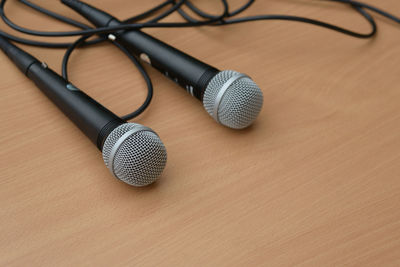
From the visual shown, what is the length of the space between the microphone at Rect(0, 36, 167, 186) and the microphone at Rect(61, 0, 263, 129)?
0.08 metres

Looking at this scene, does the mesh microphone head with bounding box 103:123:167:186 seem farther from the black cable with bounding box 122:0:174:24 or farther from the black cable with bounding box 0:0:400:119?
the black cable with bounding box 122:0:174:24

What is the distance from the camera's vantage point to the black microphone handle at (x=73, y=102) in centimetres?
40

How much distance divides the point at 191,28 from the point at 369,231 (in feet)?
1.28

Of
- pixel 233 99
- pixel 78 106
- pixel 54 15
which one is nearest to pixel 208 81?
pixel 233 99

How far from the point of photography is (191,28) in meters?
0.60

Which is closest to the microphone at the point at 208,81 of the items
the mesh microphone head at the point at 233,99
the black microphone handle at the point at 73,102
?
the mesh microphone head at the point at 233,99

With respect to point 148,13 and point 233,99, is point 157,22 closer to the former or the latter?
point 148,13

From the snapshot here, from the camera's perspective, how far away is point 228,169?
1.35ft

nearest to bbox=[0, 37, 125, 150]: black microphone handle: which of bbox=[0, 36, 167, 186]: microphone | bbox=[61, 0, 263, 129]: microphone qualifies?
bbox=[0, 36, 167, 186]: microphone

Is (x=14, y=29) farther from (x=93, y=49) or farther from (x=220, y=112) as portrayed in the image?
(x=220, y=112)

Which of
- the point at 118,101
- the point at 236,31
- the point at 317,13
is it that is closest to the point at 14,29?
the point at 118,101

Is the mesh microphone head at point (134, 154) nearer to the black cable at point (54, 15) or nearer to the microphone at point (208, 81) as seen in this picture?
the microphone at point (208, 81)

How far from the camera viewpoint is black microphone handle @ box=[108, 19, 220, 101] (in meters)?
0.45

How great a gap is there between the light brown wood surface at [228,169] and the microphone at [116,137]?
0.03 meters
